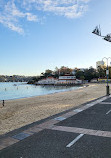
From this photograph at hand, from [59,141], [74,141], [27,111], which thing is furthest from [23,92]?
[74,141]

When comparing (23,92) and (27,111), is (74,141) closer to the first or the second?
(27,111)

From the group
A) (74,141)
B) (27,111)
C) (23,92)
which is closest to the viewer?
(74,141)

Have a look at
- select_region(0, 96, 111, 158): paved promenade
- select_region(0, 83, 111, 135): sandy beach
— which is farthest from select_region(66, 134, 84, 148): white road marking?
select_region(0, 83, 111, 135): sandy beach

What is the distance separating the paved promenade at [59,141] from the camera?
5.05m

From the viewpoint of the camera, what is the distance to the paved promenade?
505 centimetres

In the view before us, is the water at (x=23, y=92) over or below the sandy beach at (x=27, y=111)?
below

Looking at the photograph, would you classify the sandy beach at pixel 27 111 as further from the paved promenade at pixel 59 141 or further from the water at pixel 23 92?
the water at pixel 23 92

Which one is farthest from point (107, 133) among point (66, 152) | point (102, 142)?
point (66, 152)

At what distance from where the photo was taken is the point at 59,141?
6074 mm

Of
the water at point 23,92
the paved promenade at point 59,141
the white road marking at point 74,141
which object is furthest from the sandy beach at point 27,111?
the water at point 23,92

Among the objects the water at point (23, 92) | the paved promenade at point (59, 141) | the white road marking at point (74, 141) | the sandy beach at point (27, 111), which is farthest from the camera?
the water at point (23, 92)

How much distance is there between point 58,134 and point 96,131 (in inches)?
69.4

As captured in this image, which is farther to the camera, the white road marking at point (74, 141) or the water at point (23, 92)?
the water at point (23, 92)

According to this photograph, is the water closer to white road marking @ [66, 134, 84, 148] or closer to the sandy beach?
the sandy beach
